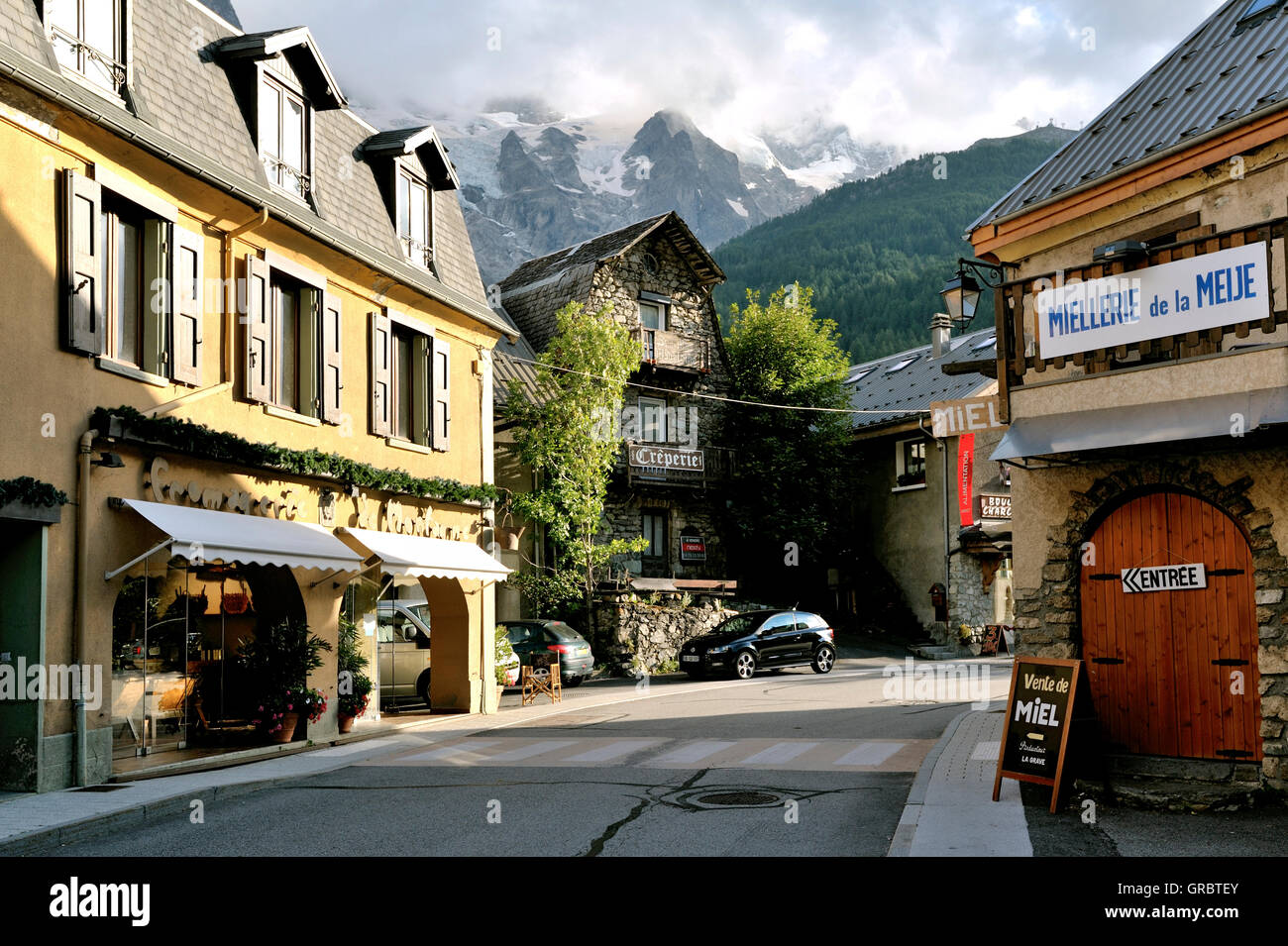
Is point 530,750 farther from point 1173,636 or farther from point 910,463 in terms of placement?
point 910,463

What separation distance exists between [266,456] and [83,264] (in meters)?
3.23

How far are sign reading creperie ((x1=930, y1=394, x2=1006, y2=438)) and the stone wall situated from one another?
17.1 metres

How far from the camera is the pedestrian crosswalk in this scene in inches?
499

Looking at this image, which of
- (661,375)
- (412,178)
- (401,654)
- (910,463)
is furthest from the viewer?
(910,463)

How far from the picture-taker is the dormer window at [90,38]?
11338 mm

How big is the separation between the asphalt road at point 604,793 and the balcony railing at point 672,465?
14726 mm

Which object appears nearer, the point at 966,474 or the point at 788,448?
the point at 966,474

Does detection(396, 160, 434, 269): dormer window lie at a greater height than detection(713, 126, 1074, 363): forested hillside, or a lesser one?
lesser

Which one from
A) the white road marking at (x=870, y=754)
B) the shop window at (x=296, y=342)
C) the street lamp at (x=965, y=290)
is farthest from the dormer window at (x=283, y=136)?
the white road marking at (x=870, y=754)

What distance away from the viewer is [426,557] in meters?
16.1

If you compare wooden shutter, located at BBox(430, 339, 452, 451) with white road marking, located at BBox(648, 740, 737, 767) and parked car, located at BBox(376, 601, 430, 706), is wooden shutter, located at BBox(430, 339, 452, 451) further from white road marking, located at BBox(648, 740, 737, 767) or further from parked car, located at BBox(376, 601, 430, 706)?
white road marking, located at BBox(648, 740, 737, 767)

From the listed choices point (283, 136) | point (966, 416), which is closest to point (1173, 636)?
point (966, 416)

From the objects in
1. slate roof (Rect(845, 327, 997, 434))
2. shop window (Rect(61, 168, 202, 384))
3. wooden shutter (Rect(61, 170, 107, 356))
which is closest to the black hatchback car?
slate roof (Rect(845, 327, 997, 434))

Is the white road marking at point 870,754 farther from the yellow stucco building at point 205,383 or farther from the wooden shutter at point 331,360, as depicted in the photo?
the wooden shutter at point 331,360
